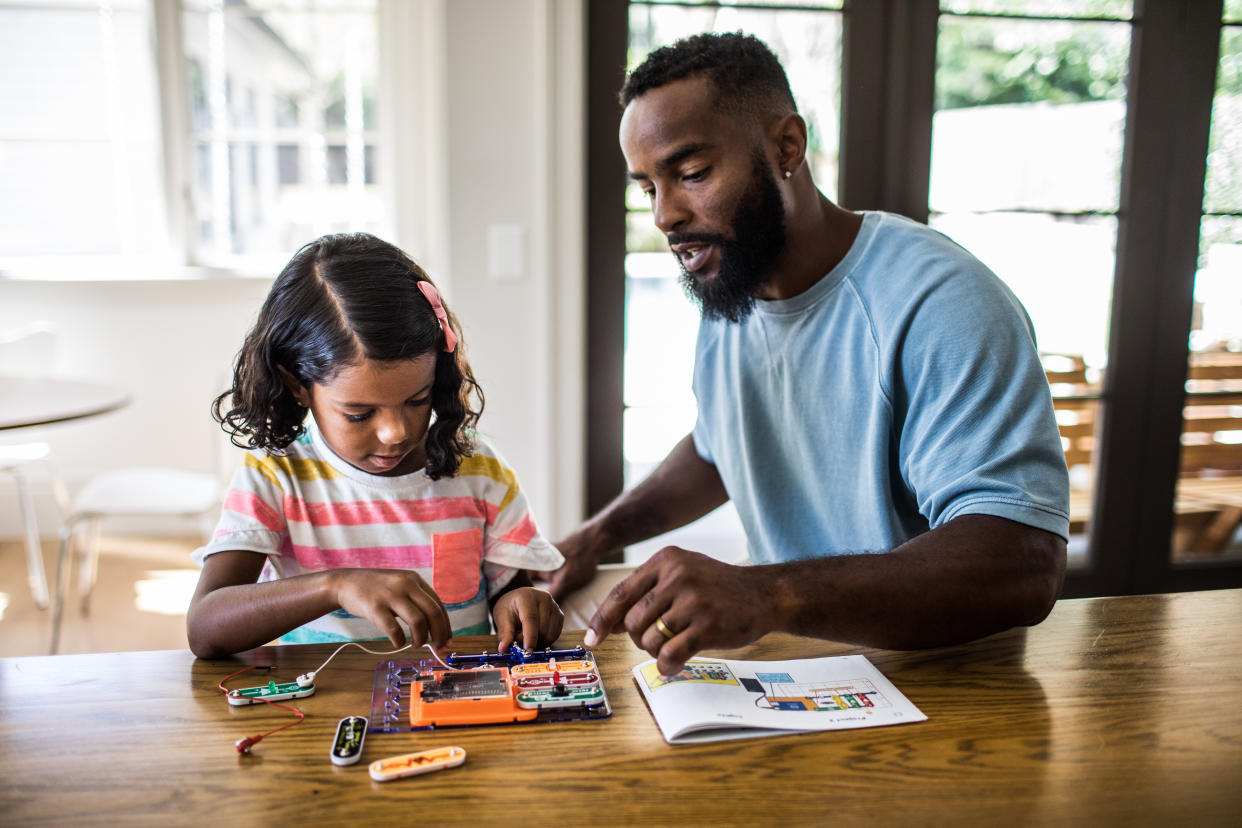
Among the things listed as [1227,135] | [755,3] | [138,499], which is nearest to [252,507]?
[138,499]

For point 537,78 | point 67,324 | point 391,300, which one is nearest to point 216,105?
point 67,324

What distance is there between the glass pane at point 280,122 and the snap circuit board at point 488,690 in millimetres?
2914

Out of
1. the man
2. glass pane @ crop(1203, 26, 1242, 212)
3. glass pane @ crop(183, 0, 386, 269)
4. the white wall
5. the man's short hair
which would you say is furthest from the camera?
glass pane @ crop(183, 0, 386, 269)

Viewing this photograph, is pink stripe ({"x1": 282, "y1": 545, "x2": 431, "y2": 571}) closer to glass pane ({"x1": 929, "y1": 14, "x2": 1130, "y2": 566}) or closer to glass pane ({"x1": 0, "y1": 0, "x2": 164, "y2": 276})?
glass pane ({"x1": 929, "y1": 14, "x2": 1130, "y2": 566})

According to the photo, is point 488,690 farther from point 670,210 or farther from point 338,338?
point 670,210

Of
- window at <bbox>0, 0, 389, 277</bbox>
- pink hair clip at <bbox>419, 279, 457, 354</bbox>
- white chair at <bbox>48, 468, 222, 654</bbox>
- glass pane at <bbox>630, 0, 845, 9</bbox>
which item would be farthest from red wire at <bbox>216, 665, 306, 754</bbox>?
window at <bbox>0, 0, 389, 277</bbox>

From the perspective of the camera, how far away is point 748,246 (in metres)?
1.51

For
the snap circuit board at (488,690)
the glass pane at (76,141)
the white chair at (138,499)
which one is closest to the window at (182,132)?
the glass pane at (76,141)

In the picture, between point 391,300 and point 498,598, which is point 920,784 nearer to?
point 498,598

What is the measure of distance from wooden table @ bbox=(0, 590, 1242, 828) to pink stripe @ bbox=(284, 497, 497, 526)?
234mm

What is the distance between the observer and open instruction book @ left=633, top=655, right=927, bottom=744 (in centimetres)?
92

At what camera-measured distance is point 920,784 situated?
2.75ft

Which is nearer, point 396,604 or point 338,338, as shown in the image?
point 396,604

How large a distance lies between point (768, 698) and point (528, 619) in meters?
0.30
